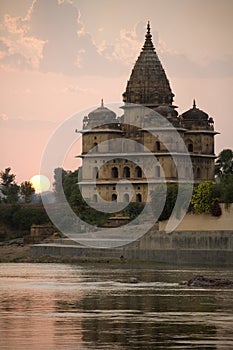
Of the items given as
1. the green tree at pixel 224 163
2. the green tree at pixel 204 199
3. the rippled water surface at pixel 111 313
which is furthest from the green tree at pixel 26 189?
the rippled water surface at pixel 111 313

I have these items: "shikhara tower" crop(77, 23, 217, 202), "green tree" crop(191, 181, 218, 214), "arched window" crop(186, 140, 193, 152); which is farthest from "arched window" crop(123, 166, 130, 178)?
"green tree" crop(191, 181, 218, 214)

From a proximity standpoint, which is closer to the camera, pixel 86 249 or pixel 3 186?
pixel 86 249

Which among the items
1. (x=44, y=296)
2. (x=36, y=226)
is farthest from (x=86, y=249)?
(x=44, y=296)

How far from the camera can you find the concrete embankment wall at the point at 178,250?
6900cm

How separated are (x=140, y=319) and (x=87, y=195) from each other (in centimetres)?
6057

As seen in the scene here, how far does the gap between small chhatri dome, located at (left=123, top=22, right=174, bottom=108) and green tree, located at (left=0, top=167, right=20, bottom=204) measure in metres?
22.5

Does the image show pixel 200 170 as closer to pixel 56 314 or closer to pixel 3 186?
pixel 3 186

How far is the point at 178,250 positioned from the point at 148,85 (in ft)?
99.3

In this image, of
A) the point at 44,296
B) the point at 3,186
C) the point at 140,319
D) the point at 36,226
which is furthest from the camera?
the point at 3,186

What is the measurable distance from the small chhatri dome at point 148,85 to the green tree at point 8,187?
22539 mm

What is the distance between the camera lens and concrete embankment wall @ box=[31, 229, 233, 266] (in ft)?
226

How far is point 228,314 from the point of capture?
3878 cm

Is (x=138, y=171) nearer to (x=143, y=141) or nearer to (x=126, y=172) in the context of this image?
(x=126, y=172)

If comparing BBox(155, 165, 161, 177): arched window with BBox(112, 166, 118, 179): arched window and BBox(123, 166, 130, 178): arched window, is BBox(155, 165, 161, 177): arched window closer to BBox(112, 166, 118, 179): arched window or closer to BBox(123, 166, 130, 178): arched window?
BBox(123, 166, 130, 178): arched window
